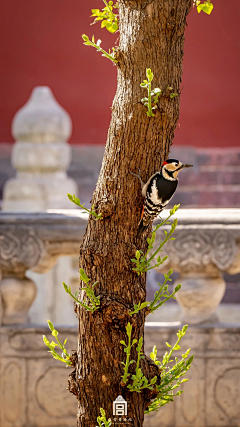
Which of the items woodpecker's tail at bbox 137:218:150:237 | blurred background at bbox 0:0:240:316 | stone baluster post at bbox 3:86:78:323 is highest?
blurred background at bbox 0:0:240:316

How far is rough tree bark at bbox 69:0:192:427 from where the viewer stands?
1.01 metres

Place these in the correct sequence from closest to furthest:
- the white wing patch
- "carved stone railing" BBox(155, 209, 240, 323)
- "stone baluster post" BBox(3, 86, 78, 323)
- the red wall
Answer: the white wing patch
"carved stone railing" BBox(155, 209, 240, 323)
"stone baluster post" BBox(3, 86, 78, 323)
the red wall

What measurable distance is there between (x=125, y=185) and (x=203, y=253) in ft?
3.57

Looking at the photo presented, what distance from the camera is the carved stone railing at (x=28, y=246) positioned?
2.07 meters

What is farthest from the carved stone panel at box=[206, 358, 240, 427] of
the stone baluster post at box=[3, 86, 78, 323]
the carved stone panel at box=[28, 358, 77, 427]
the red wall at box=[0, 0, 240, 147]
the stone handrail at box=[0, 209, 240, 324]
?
the red wall at box=[0, 0, 240, 147]

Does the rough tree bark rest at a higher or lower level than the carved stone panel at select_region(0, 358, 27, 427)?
higher

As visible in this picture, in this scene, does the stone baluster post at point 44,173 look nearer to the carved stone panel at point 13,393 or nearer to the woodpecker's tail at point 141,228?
the carved stone panel at point 13,393

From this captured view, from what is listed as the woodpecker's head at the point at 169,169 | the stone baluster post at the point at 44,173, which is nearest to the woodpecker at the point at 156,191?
the woodpecker's head at the point at 169,169

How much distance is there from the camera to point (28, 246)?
2068mm

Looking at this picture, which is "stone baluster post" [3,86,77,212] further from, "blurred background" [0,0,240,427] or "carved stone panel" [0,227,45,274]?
"carved stone panel" [0,227,45,274]

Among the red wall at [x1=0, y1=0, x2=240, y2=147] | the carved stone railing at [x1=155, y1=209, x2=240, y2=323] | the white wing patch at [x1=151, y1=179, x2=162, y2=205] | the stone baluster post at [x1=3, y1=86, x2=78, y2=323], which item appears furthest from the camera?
the red wall at [x1=0, y1=0, x2=240, y2=147]

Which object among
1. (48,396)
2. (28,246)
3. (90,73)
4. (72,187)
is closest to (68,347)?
(48,396)

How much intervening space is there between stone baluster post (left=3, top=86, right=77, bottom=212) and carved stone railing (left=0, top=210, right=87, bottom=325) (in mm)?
917

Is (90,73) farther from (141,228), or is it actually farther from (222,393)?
(141,228)
